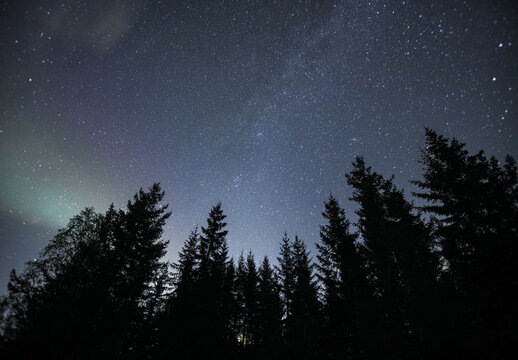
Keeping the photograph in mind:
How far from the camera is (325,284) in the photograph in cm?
1389

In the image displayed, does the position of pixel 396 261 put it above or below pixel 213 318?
above

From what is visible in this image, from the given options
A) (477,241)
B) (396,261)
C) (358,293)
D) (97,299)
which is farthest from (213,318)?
(477,241)

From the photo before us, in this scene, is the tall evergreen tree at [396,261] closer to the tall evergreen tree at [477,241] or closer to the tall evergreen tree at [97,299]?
the tall evergreen tree at [477,241]

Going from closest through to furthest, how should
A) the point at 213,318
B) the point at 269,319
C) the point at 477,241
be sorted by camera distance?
the point at 477,241
the point at 213,318
the point at 269,319

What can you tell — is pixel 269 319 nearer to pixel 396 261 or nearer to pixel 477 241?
pixel 396 261

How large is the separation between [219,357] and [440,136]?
1765cm

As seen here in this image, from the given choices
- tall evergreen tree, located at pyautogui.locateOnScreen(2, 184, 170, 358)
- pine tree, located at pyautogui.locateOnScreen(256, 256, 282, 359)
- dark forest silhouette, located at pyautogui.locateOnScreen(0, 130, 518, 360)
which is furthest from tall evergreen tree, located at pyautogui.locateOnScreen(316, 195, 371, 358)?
tall evergreen tree, located at pyautogui.locateOnScreen(2, 184, 170, 358)

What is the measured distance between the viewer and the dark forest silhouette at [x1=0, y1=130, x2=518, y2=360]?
7738 millimetres

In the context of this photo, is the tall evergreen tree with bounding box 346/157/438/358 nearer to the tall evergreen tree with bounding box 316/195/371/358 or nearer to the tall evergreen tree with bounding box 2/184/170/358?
the tall evergreen tree with bounding box 316/195/371/358

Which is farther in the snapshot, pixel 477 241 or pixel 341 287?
pixel 341 287

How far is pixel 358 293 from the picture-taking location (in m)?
11.1

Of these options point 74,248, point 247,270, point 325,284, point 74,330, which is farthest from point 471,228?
point 74,248

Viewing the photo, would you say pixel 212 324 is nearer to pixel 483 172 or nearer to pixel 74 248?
pixel 483 172

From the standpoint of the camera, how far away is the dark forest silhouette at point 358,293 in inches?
305
